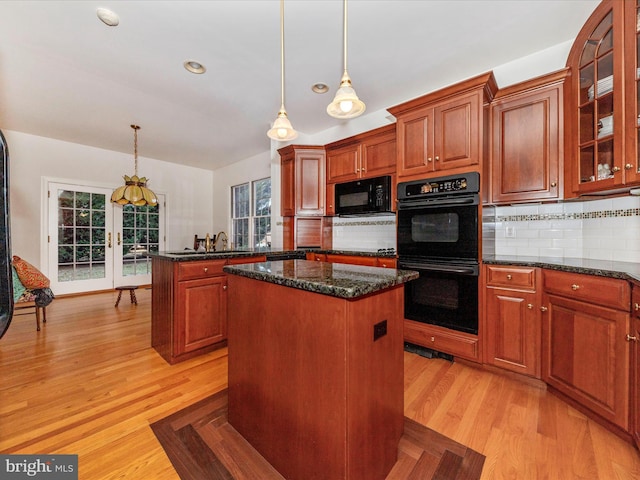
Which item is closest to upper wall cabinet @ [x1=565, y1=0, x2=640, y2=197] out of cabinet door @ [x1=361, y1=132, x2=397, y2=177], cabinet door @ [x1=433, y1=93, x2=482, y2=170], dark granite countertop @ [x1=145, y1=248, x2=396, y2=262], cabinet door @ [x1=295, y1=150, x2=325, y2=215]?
cabinet door @ [x1=433, y1=93, x2=482, y2=170]

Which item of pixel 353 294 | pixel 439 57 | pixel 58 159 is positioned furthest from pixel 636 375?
pixel 58 159

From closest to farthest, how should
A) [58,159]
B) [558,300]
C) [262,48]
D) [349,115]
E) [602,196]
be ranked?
[349,115] < [558,300] < [602,196] < [262,48] < [58,159]

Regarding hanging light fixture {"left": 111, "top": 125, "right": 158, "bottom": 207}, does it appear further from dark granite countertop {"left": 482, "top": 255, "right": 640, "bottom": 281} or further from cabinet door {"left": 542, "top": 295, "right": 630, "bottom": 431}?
cabinet door {"left": 542, "top": 295, "right": 630, "bottom": 431}

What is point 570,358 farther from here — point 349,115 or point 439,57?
point 439,57

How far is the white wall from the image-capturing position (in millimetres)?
4316

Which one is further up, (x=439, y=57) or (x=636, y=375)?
(x=439, y=57)

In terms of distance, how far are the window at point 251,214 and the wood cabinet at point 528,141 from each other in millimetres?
3948

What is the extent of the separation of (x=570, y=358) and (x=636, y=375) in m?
0.34

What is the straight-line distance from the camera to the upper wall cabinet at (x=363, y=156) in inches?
119

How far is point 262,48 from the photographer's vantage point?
234 cm

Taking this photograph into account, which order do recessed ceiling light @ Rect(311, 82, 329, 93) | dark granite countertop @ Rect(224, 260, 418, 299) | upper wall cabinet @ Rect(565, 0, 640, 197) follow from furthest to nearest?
recessed ceiling light @ Rect(311, 82, 329, 93)
upper wall cabinet @ Rect(565, 0, 640, 197)
dark granite countertop @ Rect(224, 260, 418, 299)

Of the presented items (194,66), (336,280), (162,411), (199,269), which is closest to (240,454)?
(162,411)

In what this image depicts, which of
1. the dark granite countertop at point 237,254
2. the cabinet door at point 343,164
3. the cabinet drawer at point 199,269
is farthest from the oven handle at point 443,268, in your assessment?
the cabinet drawer at point 199,269

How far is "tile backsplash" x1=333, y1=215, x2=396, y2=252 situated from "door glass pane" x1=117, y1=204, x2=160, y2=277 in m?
4.06
